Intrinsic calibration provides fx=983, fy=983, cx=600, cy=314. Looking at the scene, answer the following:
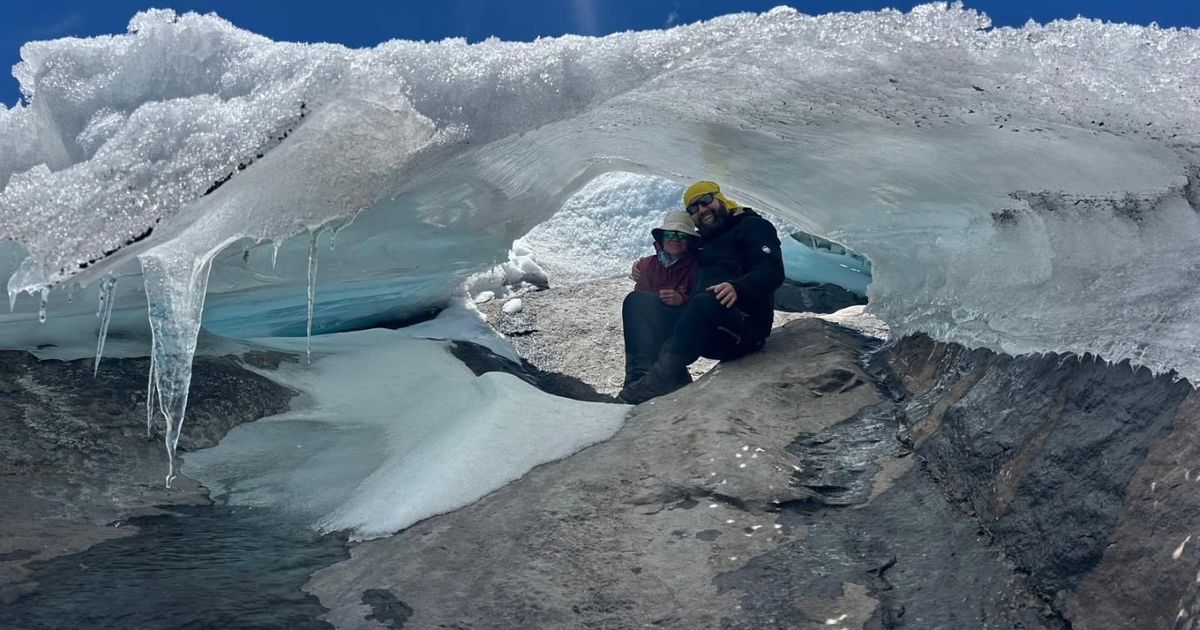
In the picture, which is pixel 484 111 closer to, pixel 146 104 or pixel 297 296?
pixel 146 104

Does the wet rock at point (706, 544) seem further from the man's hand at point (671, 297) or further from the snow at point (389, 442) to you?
the man's hand at point (671, 297)

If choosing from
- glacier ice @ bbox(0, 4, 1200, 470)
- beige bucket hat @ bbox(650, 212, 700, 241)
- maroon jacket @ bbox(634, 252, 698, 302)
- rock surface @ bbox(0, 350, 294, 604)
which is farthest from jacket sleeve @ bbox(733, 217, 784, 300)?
rock surface @ bbox(0, 350, 294, 604)

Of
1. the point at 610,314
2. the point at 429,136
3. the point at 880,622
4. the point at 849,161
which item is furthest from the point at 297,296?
the point at 880,622

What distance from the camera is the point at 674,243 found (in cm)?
525

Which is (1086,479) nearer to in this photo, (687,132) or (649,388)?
(687,132)

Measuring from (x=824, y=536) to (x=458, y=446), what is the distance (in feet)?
5.03

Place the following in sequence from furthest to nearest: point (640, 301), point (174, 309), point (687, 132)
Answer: point (640, 301)
point (687, 132)
point (174, 309)

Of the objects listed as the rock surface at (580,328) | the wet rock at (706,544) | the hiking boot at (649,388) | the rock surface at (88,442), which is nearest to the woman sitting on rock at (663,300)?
the hiking boot at (649,388)

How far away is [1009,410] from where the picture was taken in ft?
10.2

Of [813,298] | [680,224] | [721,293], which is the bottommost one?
[813,298]

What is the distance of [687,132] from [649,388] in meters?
1.54

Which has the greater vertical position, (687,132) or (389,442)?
(687,132)

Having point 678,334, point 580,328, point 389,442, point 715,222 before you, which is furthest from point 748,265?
point 580,328

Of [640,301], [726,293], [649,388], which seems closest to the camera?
[726,293]
